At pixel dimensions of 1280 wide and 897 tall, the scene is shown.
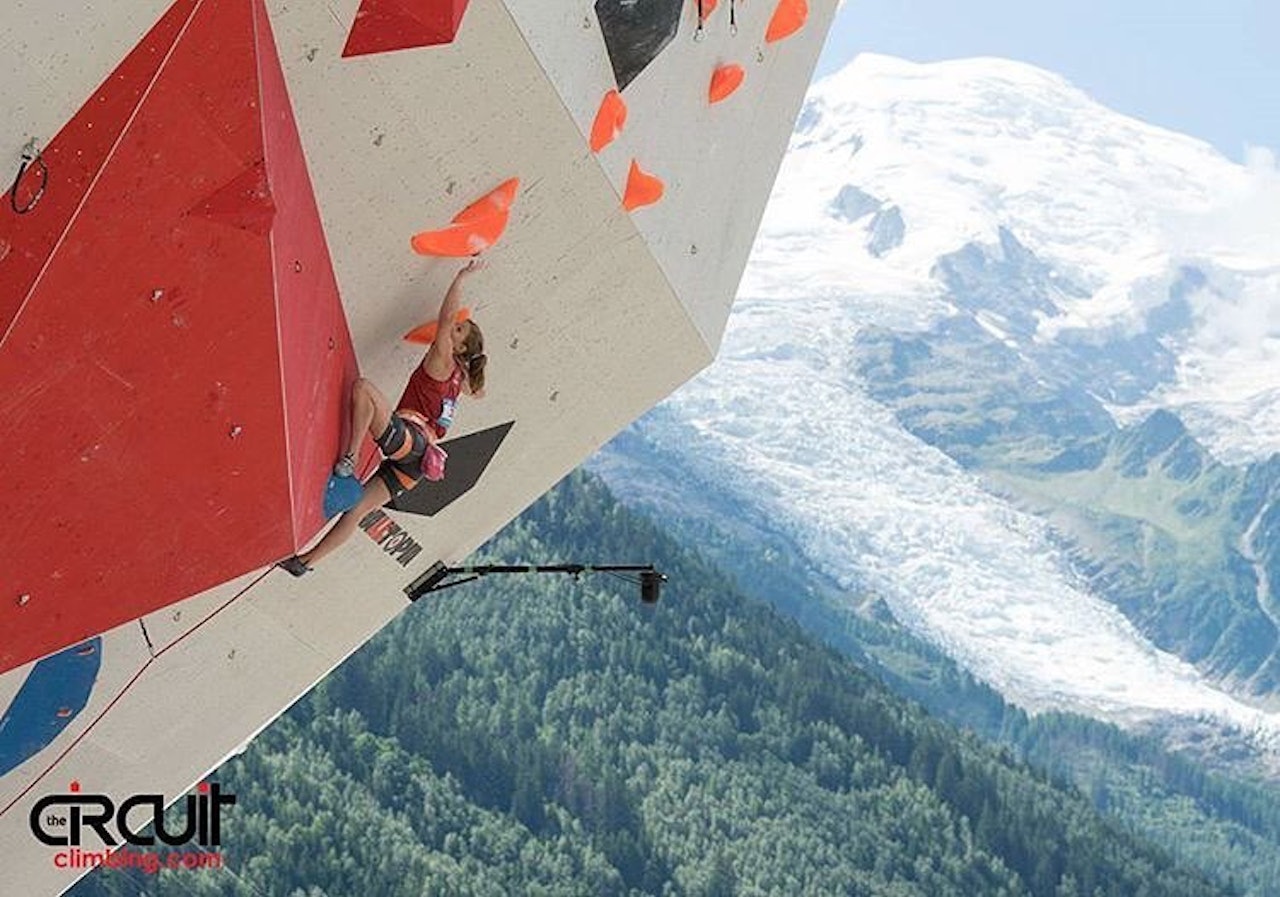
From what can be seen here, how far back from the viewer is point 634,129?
368 inches

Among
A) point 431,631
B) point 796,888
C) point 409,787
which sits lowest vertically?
point 796,888

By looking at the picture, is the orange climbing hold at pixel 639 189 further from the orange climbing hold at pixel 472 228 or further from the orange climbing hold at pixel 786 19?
the orange climbing hold at pixel 786 19

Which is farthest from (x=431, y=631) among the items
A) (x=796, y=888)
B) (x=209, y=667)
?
(x=209, y=667)

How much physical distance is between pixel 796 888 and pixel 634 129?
142 m

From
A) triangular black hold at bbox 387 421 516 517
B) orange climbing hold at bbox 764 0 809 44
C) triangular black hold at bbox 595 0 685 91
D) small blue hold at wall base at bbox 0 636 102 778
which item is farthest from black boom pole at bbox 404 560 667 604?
triangular black hold at bbox 595 0 685 91

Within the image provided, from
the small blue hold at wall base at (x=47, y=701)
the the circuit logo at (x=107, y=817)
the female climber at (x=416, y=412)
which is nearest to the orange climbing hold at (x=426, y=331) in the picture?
the female climber at (x=416, y=412)

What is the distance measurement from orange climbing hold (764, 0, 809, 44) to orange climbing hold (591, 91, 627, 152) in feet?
5.71

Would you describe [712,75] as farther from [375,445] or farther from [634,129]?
[375,445]

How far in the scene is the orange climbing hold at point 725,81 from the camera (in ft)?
33.2

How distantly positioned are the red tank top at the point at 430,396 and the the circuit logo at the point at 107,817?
149 inches

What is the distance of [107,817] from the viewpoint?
41.6 feet

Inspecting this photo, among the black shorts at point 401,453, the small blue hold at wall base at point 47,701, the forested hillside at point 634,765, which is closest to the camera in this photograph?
the black shorts at point 401,453

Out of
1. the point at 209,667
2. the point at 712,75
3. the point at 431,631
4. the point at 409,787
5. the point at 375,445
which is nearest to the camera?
the point at 375,445

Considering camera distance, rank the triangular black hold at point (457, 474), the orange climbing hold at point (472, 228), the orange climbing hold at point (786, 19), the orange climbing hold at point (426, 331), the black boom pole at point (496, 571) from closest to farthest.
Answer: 1. the orange climbing hold at point (472, 228)
2. the orange climbing hold at point (426, 331)
3. the orange climbing hold at point (786, 19)
4. the triangular black hold at point (457, 474)
5. the black boom pole at point (496, 571)
